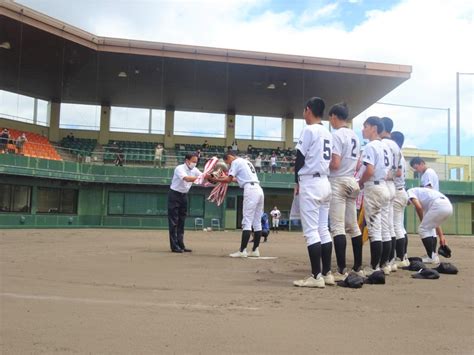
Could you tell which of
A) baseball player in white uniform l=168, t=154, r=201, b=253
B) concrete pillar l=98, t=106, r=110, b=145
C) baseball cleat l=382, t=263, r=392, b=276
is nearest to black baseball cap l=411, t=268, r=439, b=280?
baseball cleat l=382, t=263, r=392, b=276

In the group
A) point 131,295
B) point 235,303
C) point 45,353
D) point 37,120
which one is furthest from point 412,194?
point 37,120

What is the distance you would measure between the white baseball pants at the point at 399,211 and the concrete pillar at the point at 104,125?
31.2 m

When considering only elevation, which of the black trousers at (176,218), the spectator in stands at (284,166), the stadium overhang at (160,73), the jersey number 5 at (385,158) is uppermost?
the stadium overhang at (160,73)

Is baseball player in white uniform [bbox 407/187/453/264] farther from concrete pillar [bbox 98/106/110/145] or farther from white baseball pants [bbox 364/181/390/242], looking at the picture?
concrete pillar [bbox 98/106/110/145]

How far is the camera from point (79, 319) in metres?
3.78

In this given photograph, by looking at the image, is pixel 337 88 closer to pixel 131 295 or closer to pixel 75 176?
pixel 75 176

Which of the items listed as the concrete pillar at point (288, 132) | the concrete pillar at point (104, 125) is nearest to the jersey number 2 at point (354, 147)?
the concrete pillar at point (104, 125)

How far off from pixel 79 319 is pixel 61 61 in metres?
27.4

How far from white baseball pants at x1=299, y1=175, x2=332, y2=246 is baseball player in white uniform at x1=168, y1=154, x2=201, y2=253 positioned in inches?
180

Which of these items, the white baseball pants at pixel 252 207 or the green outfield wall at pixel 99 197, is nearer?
the white baseball pants at pixel 252 207

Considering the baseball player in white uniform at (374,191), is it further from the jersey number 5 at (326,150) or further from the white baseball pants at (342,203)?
the jersey number 5 at (326,150)

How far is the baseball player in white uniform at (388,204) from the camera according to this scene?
6.72m

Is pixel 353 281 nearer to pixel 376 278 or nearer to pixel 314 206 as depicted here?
pixel 376 278

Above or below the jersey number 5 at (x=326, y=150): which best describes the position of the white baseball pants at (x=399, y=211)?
below
